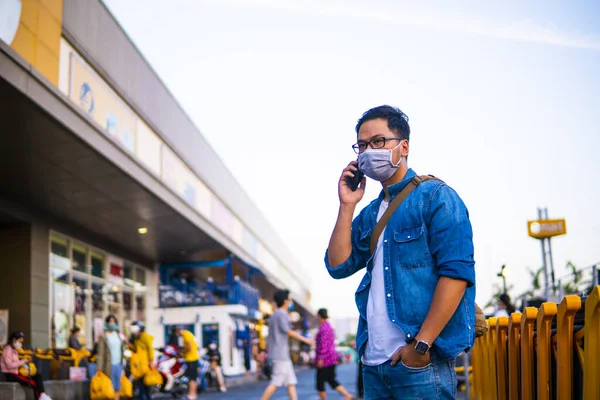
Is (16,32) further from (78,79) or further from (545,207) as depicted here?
(545,207)

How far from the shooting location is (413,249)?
2.98 metres

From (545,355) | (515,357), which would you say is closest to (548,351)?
(545,355)

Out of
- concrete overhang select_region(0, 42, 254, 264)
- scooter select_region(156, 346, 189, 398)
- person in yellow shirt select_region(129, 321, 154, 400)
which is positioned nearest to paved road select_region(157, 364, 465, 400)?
scooter select_region(156, 346, 189, 398)

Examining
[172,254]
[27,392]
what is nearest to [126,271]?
[172,254]

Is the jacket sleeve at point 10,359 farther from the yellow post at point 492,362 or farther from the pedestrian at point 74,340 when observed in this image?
the yellow post at point 492,362

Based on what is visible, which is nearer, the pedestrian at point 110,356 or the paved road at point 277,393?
the pedestrian at point 110,356

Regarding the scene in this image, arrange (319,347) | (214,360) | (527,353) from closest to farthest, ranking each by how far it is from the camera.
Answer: (527,353) → (319,347) → (214,360)

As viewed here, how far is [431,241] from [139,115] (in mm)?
18035

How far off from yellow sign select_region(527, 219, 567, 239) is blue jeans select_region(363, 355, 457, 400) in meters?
23.5

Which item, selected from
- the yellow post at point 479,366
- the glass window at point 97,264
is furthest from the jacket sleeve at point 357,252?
the glass window at point 97,264

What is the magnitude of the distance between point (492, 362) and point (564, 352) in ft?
6.60

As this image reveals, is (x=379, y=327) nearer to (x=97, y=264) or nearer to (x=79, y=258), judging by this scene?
(x=79, y=258)

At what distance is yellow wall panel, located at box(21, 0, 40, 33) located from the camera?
39.3ft

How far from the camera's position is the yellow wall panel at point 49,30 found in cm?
1284
